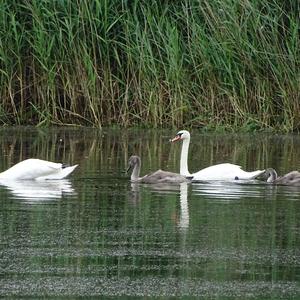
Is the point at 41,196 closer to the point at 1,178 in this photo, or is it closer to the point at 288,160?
the point at 1,178

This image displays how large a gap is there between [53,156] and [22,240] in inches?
283

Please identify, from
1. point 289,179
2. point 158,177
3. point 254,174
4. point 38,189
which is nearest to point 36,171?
point 38,189

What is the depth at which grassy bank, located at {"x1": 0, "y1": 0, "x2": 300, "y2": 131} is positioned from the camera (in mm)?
19453

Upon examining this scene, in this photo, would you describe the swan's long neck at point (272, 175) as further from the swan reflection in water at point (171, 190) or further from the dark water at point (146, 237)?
the swan reflection in water at point (171, 190)

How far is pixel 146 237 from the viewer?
9.97 m

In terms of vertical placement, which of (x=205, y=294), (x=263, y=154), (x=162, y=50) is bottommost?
(x=205, y=294)

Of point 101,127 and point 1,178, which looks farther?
point 101,127

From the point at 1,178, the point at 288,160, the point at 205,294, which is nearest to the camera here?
the point at 205,294

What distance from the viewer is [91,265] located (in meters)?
8.82

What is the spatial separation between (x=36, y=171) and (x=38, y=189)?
88cm

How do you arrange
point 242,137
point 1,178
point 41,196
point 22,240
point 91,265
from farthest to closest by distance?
point 242,137 → point 1,178 → point 41,196 → point 22,240 → point 91,265

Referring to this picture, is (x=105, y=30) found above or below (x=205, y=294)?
above

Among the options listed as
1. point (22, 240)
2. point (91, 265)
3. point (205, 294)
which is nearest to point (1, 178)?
point (22, 240)

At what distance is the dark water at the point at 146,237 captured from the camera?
821 cm
